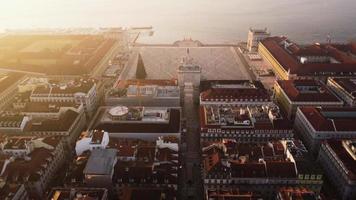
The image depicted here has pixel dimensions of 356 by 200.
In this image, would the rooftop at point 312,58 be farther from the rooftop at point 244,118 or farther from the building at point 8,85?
the building at point 8,85

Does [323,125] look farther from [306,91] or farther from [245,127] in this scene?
[306,91]

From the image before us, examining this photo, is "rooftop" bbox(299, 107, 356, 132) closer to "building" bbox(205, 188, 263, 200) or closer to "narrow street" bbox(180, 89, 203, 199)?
"narrow street" bbox(180, 89, 203, 199)

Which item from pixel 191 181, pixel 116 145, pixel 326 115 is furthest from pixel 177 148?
pixel 326 115

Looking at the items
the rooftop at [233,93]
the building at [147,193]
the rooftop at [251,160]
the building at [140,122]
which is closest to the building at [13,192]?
the building at [147,193]

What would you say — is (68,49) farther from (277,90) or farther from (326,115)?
(326,115)

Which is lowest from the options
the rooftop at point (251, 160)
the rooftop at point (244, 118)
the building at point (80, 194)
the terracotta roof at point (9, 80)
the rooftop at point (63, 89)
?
the building at point (80, 194)

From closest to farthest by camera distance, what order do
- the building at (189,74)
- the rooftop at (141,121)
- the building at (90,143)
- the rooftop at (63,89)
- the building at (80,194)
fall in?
1. the building at (80,194)
2. the building at (90,143)
3. the rooftop at (141,121)
4. the rooftop at (63,89)
5. the building at (189,74)

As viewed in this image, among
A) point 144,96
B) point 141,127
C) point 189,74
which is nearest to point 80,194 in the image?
point 141,127

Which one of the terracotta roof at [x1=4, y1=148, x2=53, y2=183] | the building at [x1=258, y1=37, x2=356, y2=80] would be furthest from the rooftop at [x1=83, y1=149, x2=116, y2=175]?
the building at [x1=258, y1=37, x2=356, y2=80]
